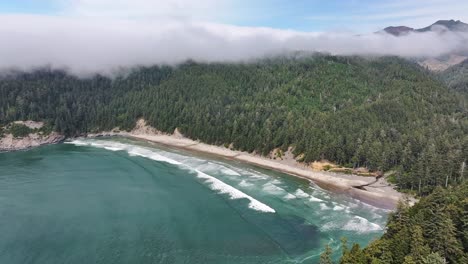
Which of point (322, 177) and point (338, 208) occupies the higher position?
point (322, 177)

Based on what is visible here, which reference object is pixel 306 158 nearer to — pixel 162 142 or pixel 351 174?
pixel 351 174

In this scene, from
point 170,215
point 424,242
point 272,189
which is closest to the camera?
point 424,242

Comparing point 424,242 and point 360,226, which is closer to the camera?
point 424,242

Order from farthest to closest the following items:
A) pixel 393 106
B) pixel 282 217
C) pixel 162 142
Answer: pixel 162 142
pixel 393 106
pixel 282 217

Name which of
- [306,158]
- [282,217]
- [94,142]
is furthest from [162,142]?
[282,217]

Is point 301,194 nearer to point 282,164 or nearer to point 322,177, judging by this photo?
point 322,177

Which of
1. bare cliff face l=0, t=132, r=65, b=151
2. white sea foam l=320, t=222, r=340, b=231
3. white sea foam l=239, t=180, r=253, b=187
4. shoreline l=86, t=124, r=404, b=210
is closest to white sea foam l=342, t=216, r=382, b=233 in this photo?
white sea foam l=320, t=222, r=340, b=231

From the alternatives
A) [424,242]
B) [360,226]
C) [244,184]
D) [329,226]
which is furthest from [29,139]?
[424,242]
